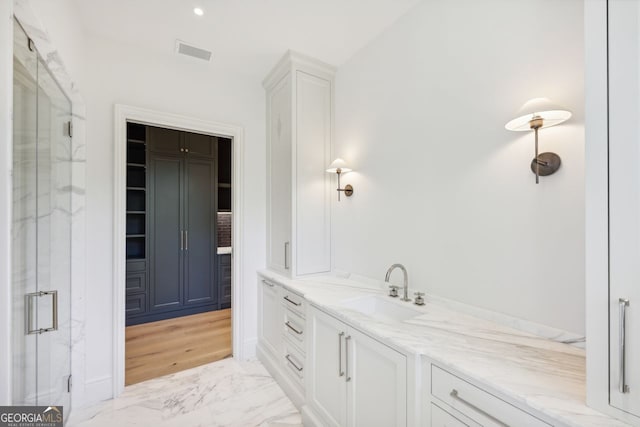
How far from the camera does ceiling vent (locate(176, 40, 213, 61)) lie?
91.3 inches

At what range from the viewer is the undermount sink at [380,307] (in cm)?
175

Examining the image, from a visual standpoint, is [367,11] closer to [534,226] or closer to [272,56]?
[272,56]

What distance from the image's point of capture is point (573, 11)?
120 centimetres

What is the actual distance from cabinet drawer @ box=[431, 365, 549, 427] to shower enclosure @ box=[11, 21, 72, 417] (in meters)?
1.79

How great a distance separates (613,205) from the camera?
0.79m

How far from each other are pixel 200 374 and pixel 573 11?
11.3 feet

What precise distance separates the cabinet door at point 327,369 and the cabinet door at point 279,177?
2.65ft

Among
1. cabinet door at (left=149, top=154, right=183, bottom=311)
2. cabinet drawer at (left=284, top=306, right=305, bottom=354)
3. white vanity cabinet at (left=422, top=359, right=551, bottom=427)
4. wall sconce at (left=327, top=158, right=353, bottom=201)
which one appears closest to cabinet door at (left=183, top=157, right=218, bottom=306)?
cabinet door at (left=149, top=154, right=183, bottom=311)

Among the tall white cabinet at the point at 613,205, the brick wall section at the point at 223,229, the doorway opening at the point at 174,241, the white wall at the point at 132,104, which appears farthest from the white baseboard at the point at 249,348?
the tall white cabinet at the point at 613,205

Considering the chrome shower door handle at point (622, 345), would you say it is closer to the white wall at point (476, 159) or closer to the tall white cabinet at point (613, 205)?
the tall white cabinet at point (613, 205)

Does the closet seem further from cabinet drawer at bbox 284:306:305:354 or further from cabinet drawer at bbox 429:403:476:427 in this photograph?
cabinet drawer at bbox 429:403:476:427

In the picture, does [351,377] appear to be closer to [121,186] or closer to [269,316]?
[269,316]

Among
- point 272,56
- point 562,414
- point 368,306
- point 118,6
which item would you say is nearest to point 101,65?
point 118,6

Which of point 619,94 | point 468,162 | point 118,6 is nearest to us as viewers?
point 619,94
